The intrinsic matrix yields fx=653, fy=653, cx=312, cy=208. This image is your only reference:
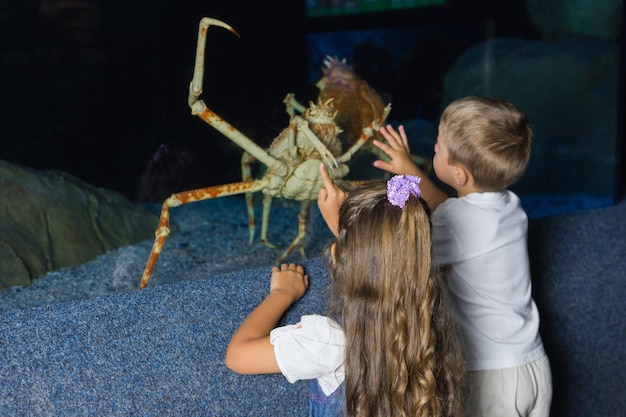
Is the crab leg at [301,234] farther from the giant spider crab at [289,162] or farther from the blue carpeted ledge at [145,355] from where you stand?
the blue carpeted ledge at [145,355]

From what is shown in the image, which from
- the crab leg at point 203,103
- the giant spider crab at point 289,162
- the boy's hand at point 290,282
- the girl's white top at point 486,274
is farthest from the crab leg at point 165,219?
the girl's white top at point 486,274

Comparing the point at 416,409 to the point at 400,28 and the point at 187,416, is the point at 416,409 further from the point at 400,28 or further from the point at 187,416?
the point at 400,28

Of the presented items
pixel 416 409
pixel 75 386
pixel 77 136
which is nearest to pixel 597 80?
pixel 416 409

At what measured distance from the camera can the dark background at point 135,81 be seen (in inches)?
53.4

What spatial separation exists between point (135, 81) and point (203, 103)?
16 cm

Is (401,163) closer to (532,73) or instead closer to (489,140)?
(489,140)

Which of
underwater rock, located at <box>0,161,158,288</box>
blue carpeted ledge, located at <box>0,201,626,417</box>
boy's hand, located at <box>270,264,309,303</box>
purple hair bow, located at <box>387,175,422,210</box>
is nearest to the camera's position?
purple hair bow, located at <box>387,175,422,210</box>

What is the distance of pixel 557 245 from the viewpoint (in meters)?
2.00

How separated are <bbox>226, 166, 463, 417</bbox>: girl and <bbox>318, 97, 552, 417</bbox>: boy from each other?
10.0 inches

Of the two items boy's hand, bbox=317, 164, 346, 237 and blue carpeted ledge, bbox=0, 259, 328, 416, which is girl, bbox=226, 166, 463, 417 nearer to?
boy's hand, bbox=317, 164, 346, 237

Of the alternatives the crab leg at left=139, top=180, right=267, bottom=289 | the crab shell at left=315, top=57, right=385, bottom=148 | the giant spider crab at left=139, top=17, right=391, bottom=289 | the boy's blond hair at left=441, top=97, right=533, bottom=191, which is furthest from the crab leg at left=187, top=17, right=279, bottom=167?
the boy's blond hair at left=441, top=97, right=533, bottom=191

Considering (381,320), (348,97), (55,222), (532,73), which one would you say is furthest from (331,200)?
(532,73)

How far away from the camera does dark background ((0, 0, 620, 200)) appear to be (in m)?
1.36

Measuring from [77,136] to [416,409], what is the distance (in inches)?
35.1
